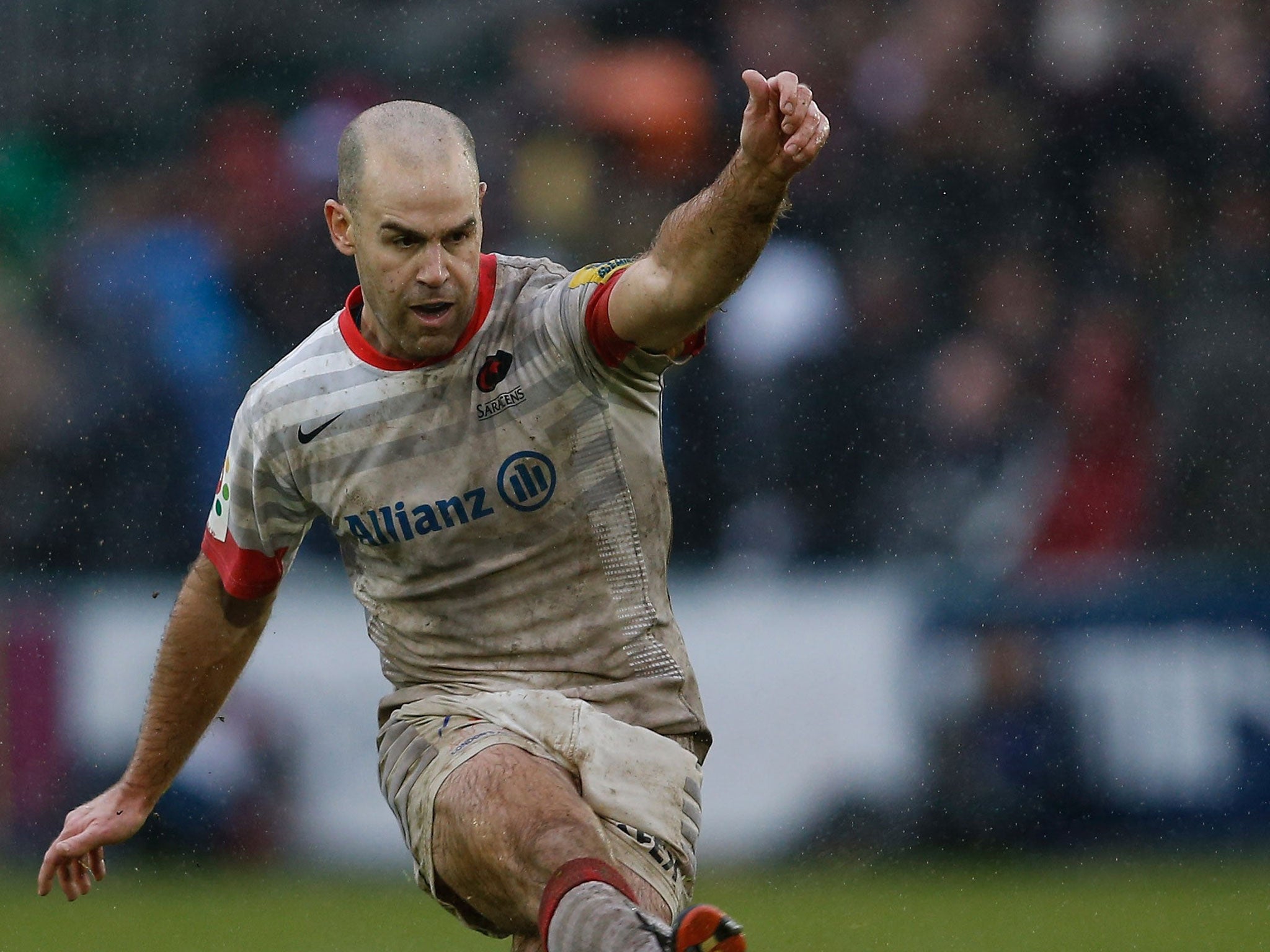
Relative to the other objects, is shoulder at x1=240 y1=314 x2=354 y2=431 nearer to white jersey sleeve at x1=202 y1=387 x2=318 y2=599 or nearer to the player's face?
white jersey sleeve at x1=202 y1=387 x2=318 y2=599

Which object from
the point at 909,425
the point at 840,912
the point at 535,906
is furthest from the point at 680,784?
the point at 909,425

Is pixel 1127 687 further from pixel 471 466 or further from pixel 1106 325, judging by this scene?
pixel 471 466

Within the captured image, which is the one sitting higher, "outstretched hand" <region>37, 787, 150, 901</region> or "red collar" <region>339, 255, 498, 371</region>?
"red collar" <region>339, 255, 498, 371</region>

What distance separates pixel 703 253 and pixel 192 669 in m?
1.52

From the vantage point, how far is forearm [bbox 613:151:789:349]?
10.6 feet

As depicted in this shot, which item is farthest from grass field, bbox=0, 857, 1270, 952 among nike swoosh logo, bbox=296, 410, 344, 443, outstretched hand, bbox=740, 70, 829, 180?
outstretched hand, bbox=740, 70, 829, 180

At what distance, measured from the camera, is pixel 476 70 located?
27.2 ft

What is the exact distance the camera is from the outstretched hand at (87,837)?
4129 millimetres

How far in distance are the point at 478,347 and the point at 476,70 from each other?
483cm

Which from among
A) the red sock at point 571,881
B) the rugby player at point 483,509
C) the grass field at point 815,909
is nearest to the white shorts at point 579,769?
the rugby player at point 483,509

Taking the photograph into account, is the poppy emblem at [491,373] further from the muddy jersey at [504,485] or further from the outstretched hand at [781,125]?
the outstretched hand at [781,125]

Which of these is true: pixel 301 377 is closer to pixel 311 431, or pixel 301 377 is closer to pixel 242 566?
pixel 311 431

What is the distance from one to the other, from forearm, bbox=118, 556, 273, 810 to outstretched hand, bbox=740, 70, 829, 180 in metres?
1.57

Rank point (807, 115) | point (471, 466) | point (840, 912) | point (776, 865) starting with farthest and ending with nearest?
point (776, 865), point (840, 912), point (471, 466), point (807, 115)
